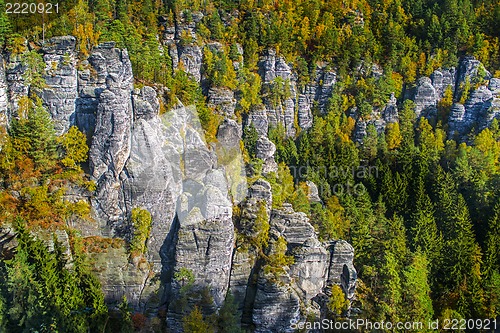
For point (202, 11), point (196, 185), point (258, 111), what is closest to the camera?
point (196, 185)

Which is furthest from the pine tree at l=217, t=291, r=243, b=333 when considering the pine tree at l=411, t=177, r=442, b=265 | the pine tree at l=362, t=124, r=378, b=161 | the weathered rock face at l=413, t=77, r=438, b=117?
the weathered rock face at l=413, t=77, r=438, b=117

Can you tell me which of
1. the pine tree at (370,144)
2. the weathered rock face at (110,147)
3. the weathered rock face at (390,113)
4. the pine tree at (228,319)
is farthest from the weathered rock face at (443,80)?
the weathered rock face at (110,147)

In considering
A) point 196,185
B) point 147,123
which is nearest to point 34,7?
point 147,123

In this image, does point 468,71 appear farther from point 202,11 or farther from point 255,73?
point 202,11

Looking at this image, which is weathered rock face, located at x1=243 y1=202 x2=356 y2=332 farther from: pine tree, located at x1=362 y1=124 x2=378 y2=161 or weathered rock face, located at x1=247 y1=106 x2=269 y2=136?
pine tree, located at x1=362 y1=124 x2=378 y2=161

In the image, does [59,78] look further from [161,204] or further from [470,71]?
[470,71]

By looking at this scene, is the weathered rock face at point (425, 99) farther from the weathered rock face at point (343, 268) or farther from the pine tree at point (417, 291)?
the weathered rock face at point (343, 268)
